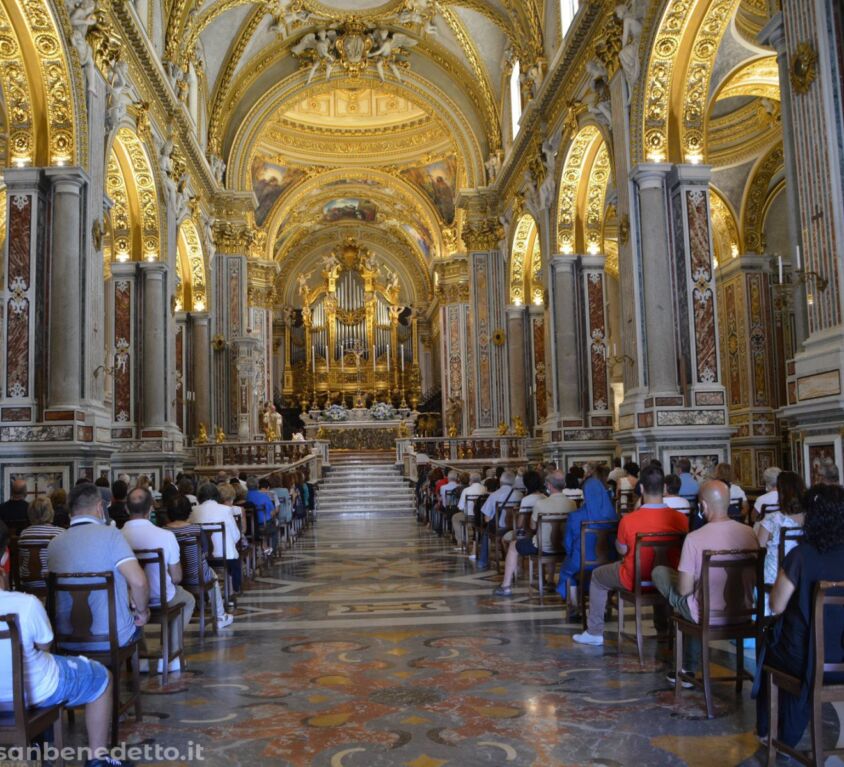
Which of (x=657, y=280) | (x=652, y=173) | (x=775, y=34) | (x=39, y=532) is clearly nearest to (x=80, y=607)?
(x=39, y=532)

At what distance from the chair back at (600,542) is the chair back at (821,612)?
367 centimetres

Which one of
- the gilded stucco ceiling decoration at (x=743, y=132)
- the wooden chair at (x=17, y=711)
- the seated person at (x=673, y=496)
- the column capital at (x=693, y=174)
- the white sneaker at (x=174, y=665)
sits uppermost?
the gilded stucco ceiling decoration at (x=743, y=132)

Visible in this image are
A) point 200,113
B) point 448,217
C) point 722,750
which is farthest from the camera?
point 448,217

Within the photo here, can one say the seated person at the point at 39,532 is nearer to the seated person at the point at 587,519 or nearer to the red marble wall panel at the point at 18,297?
the seated person at the point at 587,519

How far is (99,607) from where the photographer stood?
4.80 metres

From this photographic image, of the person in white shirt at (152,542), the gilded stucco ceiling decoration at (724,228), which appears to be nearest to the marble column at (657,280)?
the gilded stucco ceiling decoration at (724,228)

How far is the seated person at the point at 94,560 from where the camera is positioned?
4.70 meters

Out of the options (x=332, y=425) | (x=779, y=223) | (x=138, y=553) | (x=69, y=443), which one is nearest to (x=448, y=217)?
(x=332, y=425)

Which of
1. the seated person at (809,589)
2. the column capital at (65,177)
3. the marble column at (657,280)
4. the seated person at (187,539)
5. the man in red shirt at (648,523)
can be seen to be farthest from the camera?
the marble column at (657,280)

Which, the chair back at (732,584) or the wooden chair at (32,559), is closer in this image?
the chair back at (732,584)

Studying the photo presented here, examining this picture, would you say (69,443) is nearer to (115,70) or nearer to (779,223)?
(115,70)

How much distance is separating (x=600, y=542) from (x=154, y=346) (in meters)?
12.4

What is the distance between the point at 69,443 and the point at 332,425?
18659mm

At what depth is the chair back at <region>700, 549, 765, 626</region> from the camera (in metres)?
5.04
